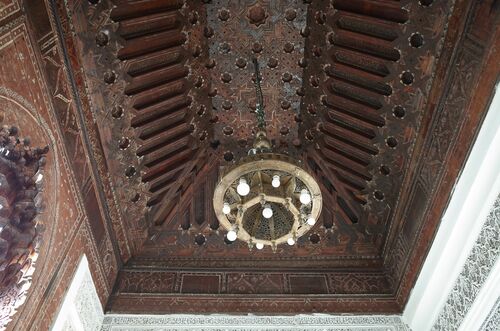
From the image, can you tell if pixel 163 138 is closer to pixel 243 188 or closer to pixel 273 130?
pixel 273 130

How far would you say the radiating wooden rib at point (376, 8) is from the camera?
141 inches

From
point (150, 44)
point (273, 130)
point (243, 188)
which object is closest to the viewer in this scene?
point (243, 188)

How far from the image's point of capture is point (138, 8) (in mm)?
3709

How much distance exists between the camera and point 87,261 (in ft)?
12.9

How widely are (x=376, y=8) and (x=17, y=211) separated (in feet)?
9.91

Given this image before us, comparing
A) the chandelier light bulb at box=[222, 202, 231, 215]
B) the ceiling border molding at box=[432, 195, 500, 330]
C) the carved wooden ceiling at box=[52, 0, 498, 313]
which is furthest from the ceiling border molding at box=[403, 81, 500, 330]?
the chandelier light bulb at box=[222, 202, 231, 215]

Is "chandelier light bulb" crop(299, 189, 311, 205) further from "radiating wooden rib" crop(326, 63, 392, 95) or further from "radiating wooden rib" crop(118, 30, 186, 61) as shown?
"radiating wooden rib" crop(118, 30, 186, 61)

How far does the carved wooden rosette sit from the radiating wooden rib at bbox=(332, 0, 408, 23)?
2.64 meters

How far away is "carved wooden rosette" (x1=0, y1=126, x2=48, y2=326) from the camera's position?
8.93 feet

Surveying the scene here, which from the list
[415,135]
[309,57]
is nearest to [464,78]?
[415,135]

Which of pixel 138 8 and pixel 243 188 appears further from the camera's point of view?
pixel 138 8

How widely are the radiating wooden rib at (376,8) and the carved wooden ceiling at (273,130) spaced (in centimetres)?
1

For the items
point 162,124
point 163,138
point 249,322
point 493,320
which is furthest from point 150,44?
point 493,320

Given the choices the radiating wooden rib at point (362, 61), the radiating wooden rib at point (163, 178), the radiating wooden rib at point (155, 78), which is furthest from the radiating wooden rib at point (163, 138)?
the radiating wooden rib at point (362, 61)
